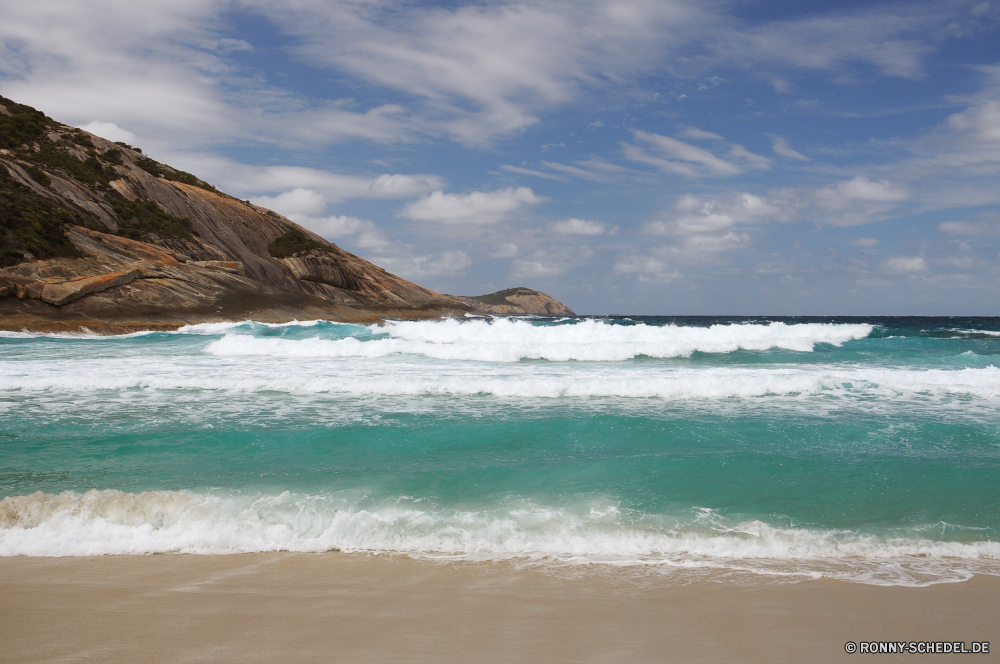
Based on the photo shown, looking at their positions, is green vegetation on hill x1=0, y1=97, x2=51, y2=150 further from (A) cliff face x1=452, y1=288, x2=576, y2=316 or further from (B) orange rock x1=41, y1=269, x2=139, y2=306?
(A) cliff face x1=452, y1=288, x2=576, y2=316

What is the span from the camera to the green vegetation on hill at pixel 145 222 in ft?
121

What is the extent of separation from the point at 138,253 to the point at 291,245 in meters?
21.3

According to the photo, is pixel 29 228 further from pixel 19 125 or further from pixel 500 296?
pixel 500 296

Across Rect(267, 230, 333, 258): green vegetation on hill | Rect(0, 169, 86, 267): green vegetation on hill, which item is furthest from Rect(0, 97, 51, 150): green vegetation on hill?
Rect(267, 230, 333, 258): green vegetation on hill

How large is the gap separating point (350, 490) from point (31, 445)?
485 cm

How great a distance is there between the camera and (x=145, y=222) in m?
38.0

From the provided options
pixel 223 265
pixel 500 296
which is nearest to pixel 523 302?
pixel 500 296

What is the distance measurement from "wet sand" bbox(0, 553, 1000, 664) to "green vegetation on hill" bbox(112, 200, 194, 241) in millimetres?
40557

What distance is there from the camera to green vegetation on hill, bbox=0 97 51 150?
38.3m

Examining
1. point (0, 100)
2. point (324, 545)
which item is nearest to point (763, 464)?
point (324, 545)

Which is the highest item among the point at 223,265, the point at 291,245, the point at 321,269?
the point at 291,245

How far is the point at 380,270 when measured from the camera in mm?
62594

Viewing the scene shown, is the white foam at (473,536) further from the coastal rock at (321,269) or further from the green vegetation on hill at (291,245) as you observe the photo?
the green vegetation on hill at (291,245)

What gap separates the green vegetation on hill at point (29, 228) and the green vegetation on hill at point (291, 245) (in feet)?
73.2
